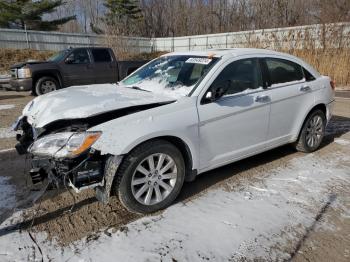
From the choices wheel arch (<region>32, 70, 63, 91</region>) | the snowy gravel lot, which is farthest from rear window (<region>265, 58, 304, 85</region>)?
wheel arch (<region>32, 70, 63, 91</region>)

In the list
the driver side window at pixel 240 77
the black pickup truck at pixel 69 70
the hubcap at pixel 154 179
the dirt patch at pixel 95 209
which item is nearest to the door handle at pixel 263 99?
the driver side window at pixel 240 77

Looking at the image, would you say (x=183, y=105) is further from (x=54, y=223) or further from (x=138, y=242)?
(x=54, y=223)

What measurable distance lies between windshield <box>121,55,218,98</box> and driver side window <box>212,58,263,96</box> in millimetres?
204

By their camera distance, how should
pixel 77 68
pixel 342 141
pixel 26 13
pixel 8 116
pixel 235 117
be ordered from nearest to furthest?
pixel 235 117
pixel 342 141
pixel 8 116
pixel 77 68
pixel 26 13

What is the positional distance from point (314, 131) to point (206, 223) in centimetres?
293

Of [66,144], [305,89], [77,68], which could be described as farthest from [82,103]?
[77,68]

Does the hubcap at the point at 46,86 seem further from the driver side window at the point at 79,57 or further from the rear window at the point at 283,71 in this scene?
the rear window at the point at 283,71

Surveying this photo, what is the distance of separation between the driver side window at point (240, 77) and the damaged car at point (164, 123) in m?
0.01

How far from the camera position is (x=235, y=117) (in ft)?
13.1

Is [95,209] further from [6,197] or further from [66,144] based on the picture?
[6,197]

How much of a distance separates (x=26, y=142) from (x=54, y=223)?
3.43 ft

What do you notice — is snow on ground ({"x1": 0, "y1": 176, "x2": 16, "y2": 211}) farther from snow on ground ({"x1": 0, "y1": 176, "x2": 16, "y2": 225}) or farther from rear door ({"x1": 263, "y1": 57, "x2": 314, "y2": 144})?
rear door ({"x1": 263, "y1": 57, "x2": 314, "y2": 144})

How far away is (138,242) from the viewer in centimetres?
301

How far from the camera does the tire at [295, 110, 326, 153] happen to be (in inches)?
204
